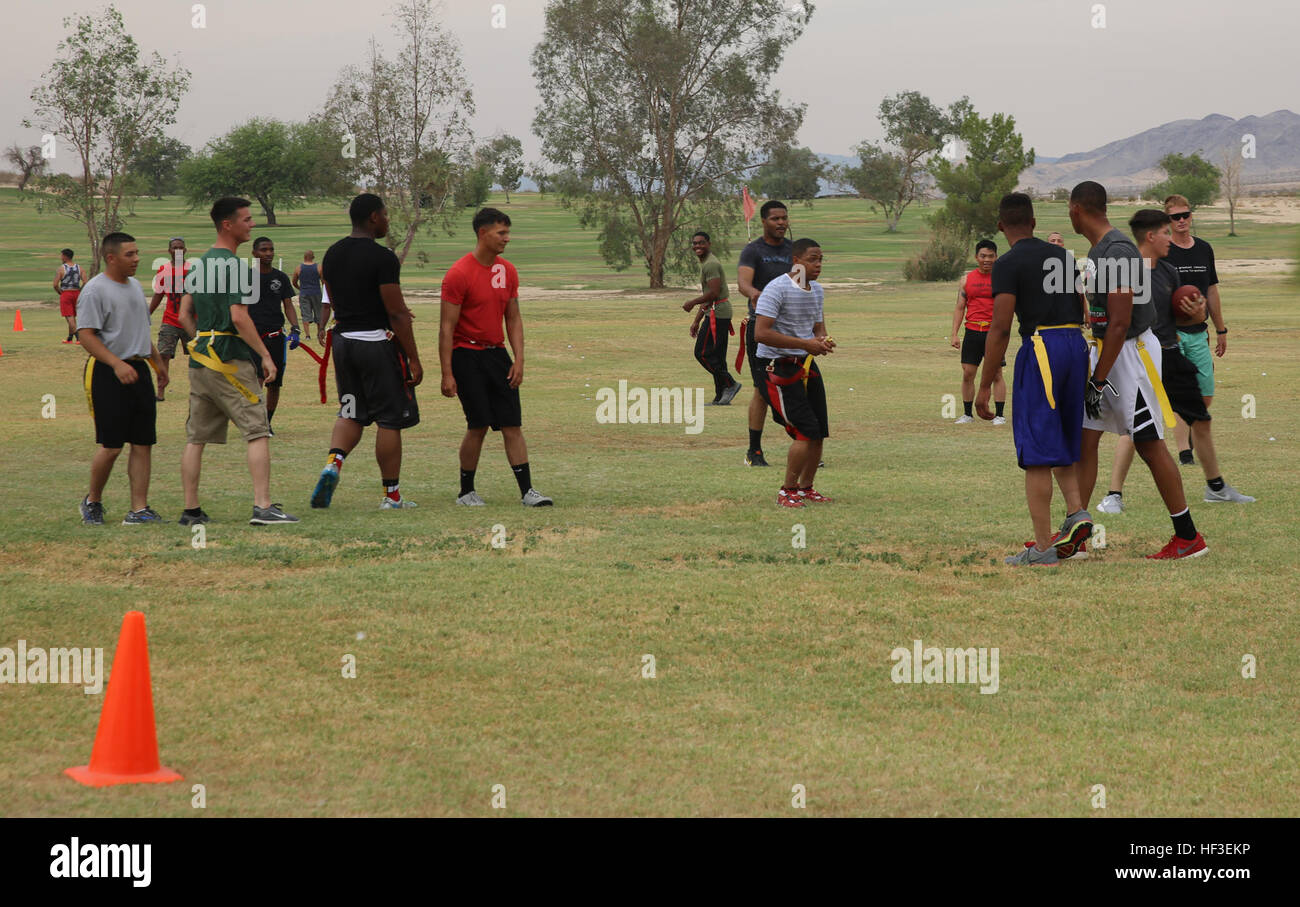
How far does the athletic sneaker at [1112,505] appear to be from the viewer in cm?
982

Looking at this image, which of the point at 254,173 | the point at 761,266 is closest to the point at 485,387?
the point at 761,266

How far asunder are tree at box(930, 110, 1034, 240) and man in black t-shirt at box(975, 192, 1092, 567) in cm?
7409

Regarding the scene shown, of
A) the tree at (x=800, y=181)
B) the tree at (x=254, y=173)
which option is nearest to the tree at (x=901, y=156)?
the tree at (x=800, y=181)

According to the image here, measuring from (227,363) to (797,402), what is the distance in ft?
13.7

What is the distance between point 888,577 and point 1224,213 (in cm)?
13355

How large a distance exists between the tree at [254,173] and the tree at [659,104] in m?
55.4

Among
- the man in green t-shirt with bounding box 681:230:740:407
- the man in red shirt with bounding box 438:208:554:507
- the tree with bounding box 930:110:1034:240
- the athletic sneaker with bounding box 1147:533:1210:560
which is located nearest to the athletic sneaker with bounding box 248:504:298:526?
the man in red shirt with bounding box 438:208:554:507

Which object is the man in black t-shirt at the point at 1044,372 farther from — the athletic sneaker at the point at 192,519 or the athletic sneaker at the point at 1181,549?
the athletic sneaker at the point at 192,519

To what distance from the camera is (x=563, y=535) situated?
9078 millimetres

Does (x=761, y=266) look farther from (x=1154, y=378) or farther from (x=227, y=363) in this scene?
(x=227, y=363)

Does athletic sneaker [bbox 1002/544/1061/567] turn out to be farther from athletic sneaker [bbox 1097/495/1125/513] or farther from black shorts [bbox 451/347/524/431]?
black shorts [bbox 451/347/524/431]

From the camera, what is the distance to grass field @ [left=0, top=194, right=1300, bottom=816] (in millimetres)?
4840

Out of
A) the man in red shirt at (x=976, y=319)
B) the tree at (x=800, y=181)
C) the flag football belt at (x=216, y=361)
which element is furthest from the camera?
the tree at (x=800, y=181)

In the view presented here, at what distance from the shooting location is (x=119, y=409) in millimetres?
9281
